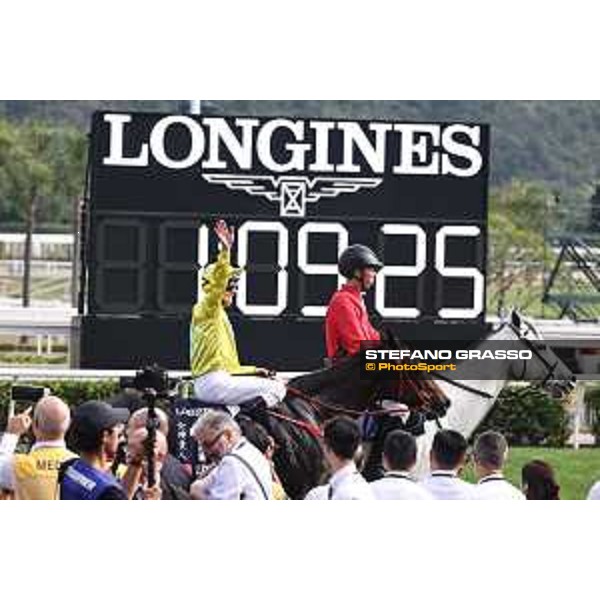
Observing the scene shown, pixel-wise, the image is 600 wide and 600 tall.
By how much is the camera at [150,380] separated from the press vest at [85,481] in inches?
71.5

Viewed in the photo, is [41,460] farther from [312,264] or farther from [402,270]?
[402,270]

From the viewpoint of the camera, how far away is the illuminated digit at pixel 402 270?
1091cm

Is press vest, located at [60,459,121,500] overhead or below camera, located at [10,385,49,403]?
below

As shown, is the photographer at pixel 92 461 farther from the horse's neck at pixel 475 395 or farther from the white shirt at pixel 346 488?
the horse's neck at pixel 475 395

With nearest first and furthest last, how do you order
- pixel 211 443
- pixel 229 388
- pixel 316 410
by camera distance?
pixel 211 443, pixel 229 388, pixel 316 410

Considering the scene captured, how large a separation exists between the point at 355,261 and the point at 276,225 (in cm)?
48

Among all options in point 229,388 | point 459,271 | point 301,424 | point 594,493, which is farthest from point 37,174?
point 594,493

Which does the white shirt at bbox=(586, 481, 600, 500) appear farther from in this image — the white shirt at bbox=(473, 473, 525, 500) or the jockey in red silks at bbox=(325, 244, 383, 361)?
the jockey in red silks at bbox=(325, 244, 383, 361)

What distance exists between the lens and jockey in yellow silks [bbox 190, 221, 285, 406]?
10727mm

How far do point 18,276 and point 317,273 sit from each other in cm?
165

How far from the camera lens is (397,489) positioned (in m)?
10.5

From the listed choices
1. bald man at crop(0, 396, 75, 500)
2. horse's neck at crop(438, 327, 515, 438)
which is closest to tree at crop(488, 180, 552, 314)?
horse's neck at crop(438, 327, 515, 438)

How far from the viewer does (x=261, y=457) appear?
10.6 metres
